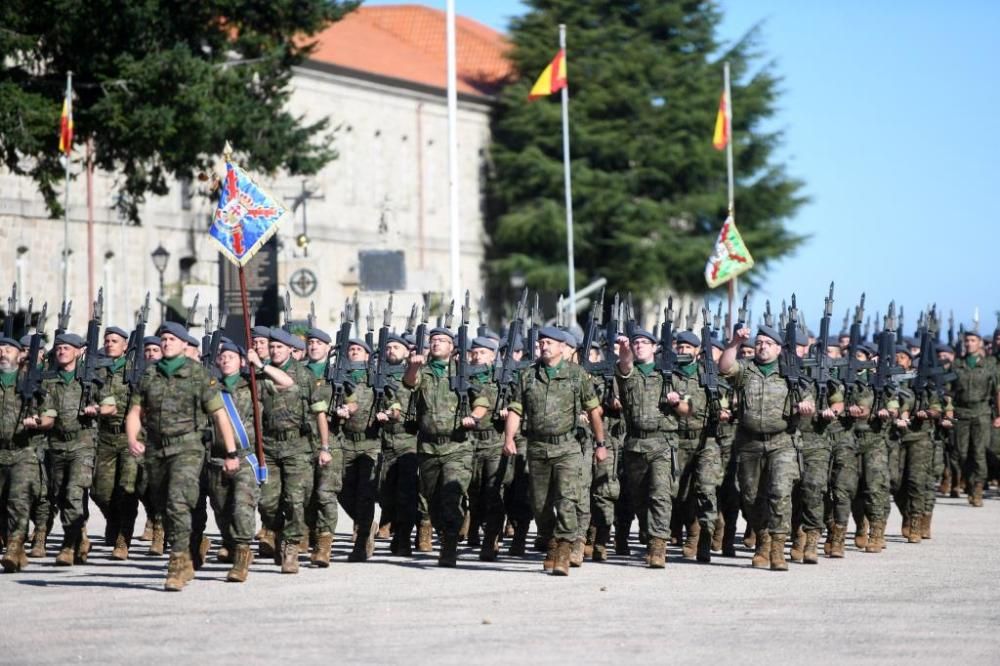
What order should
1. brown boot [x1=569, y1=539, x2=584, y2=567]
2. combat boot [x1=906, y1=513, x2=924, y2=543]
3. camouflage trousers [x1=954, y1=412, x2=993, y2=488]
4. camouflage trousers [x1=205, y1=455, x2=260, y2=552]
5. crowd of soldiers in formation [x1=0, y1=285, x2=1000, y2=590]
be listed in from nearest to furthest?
camouflage trousers [x1=205, y1=455, x2=260, y2=552] → crowd of soldiers in formation [x1=0, y1=285, x2=1000, y2=590] → brown boot [x1=569, y1=539, x2=584, y2=567] → combat boot [x1=906, y1=513, x2=924, y2=543] → camouflage trousers [x1=954, y1=412, x2=993, y2=488]

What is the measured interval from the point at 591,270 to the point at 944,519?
166 ft

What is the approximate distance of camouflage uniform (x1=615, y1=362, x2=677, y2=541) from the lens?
17547 millimetres

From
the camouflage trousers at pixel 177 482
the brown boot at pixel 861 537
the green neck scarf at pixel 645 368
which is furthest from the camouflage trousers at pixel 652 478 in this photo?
the camouflage trousers at pixel 177 482

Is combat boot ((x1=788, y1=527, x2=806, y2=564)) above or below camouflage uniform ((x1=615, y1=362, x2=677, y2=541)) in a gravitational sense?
below

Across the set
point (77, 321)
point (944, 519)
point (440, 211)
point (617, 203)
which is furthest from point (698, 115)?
point (944, 519)

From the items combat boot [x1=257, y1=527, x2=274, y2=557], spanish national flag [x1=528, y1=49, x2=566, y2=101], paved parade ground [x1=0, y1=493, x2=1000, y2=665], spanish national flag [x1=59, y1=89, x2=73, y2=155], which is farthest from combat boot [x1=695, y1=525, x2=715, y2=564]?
spanish national flag [x1=528, y1=49, x2=566, y2=101]

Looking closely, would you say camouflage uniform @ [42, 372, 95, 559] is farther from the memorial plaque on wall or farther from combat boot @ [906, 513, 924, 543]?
the memorial plaque on wall

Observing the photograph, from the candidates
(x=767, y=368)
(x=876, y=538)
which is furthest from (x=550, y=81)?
(x=767, y=368)

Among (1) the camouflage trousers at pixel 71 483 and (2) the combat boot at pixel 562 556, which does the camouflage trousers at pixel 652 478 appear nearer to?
(2) the combat boot at pixel 562 556

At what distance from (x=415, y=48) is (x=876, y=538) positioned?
6507 centimetres

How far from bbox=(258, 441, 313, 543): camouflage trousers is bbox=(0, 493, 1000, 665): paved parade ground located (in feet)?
1.55

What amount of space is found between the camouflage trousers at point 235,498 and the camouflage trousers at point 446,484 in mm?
1940

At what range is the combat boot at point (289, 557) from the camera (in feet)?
54.5

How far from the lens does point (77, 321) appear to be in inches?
2127
